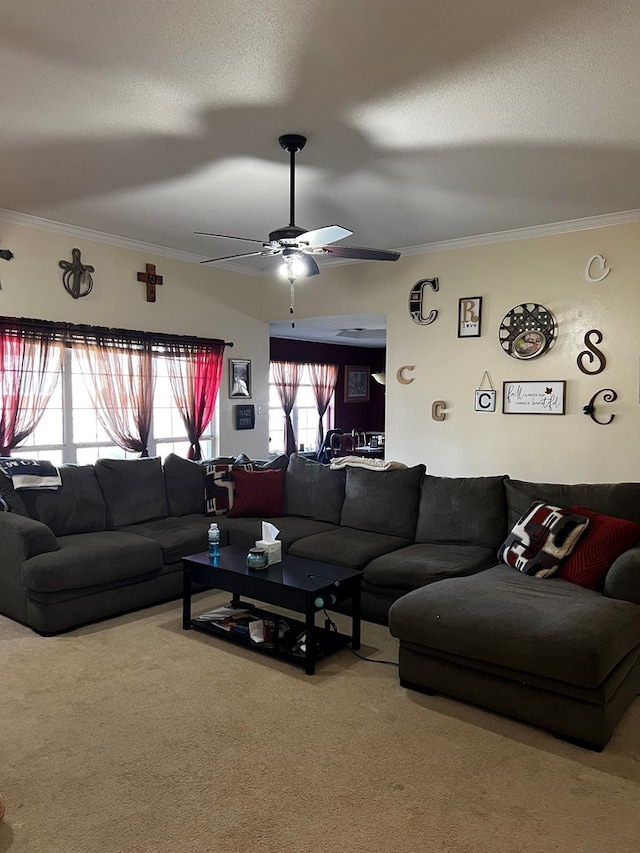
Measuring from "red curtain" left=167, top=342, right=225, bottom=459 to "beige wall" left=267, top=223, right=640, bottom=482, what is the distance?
4.30 ft

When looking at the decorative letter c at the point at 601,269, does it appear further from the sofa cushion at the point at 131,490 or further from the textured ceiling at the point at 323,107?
the sofa cushion at the point at 131,490

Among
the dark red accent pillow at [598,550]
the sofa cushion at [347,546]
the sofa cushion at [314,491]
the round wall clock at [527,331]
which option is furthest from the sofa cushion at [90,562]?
the round wall clock at [527,331]

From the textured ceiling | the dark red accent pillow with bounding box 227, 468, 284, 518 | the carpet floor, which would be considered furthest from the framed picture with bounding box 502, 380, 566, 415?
the carpet floor

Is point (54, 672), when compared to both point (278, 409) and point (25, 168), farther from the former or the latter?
point (278, 409)

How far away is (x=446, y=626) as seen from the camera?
291 cm

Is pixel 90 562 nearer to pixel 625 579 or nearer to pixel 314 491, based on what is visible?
pixel 314 491

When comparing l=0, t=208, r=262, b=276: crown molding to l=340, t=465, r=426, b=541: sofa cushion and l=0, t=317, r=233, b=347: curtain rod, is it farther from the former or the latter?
l=340, t=465, r=426, b=541: sofa cushion

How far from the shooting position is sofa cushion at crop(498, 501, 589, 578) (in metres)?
3.45

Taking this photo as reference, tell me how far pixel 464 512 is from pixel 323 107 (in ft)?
8.63

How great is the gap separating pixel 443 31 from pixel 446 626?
245 centimetres

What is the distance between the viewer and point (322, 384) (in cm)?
1086

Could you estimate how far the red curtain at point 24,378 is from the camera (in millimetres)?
4762

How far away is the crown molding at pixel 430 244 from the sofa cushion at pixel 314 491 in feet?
7.18

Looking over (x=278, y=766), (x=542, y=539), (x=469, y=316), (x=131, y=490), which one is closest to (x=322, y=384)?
(x=469, y=316)
